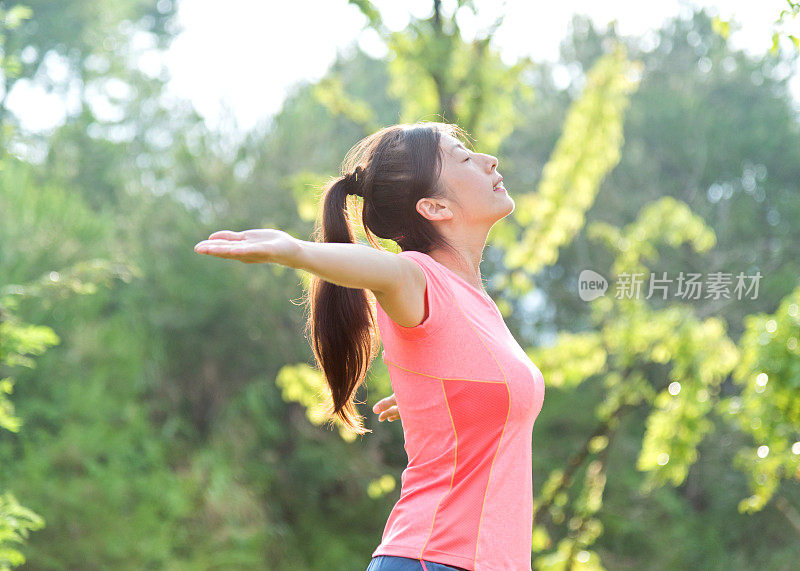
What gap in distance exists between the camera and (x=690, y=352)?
13.9 ft

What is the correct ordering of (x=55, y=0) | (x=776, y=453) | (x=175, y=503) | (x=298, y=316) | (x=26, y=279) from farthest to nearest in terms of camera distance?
(x=55, y=0), (x=298, y=316), (x=26, y=279), (x=175, y=503), (x=776, y=453)

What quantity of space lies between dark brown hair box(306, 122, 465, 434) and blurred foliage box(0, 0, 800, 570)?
156 cm

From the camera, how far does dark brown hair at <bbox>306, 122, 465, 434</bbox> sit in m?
1.45

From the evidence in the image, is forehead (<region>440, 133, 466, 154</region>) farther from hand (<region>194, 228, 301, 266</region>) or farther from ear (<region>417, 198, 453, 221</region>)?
hand (<region>194, 228, 301, 266</region>)

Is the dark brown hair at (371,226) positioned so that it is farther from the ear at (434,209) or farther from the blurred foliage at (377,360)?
the blurred foliage at (377,360)

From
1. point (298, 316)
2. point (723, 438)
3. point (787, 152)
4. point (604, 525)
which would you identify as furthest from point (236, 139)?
point (787, 152)

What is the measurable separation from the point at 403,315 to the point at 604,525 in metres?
7.67

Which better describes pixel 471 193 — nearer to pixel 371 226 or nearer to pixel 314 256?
pixel 371 226

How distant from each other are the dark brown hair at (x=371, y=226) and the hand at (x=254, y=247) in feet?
1.36

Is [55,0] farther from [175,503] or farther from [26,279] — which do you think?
[175,503]

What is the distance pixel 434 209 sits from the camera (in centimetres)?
142
